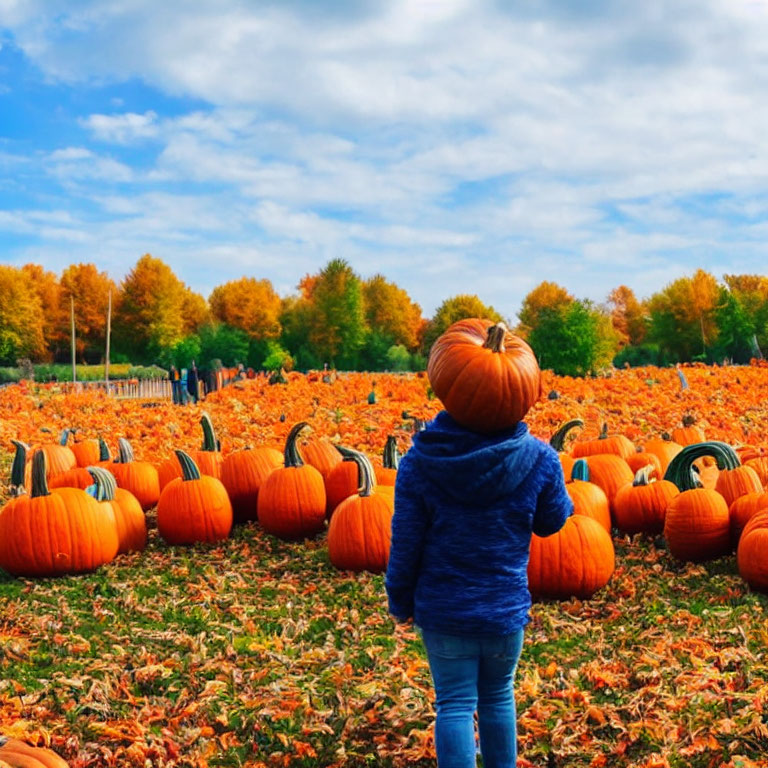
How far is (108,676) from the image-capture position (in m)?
4.12

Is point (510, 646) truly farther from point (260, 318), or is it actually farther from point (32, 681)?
point (260, 318)

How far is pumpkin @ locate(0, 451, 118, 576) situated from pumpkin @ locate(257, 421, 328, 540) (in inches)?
47.5

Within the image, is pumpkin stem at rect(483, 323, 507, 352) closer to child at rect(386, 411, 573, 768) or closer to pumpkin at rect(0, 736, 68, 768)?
child at rect(386, 411, 573, 768)

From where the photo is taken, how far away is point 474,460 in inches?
104

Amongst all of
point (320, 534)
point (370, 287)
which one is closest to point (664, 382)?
point (320, 534)

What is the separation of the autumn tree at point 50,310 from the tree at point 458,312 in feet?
96.2

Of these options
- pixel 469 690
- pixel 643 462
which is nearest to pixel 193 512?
pixel 643 462

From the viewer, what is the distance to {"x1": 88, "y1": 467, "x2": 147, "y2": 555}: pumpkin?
634 cm

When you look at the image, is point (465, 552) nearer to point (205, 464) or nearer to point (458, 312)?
point (205, 464)

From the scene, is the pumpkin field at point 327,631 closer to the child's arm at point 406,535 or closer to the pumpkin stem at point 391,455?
the pumpkin stem at point 391,455

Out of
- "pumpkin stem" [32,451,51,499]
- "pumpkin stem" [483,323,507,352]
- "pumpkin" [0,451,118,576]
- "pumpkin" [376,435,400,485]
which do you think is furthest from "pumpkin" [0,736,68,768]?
"pumpkin" [376,435,400,485]

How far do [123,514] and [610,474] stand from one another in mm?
3961

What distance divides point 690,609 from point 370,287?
50.1 m

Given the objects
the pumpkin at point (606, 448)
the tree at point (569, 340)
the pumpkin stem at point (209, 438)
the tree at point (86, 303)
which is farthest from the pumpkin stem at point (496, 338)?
the tree at point (86, 303)
